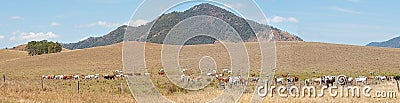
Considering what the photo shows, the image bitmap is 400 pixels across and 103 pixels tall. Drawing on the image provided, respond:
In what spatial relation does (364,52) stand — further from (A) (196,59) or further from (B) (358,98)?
(B) (358,98)

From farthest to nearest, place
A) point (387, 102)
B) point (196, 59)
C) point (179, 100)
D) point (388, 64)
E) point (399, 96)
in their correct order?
point (196, 59) → point (388, 64) → point (399, 96) → point (179, 100) → point (387, 102)

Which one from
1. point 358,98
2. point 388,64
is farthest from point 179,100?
point 388,64

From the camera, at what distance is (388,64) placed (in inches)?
2781

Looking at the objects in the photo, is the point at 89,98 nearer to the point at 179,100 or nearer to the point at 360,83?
the point at 179,100

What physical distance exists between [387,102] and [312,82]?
53.2ft

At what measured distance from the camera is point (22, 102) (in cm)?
1850

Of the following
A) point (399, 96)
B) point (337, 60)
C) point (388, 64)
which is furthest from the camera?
point (337, 60)

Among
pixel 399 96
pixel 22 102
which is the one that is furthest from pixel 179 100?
pixel 399 96

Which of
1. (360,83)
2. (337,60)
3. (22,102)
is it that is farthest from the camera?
(337,60)

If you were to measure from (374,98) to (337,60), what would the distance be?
182ft

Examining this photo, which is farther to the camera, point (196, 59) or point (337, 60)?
point (196, 59)

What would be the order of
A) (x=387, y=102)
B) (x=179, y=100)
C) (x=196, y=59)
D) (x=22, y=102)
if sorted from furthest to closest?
(x=196, y=59)
(x=179, y=100)
(x=387, y=102)
(x=22, y=102)

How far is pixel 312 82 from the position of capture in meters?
36.0

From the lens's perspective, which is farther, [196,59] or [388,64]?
[196,59]
